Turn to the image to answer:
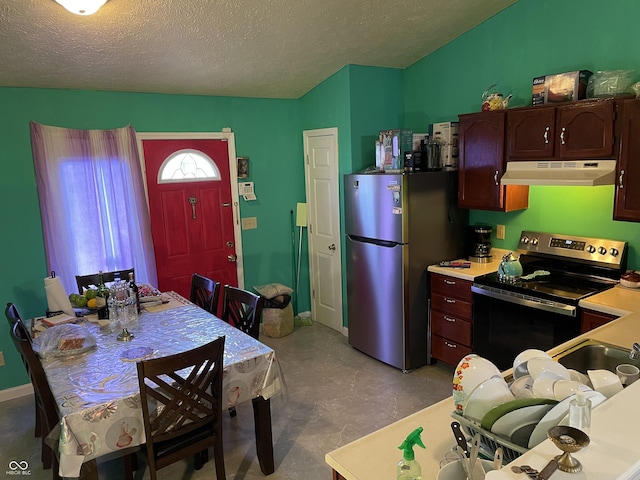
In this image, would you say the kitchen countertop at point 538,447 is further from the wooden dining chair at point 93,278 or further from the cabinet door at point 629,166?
the wooden dining chair at point 93,278

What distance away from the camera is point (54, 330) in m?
2.55

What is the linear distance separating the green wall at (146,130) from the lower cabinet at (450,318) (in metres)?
1.75

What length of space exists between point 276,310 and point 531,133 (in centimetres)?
275

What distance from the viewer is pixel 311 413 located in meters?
3.30

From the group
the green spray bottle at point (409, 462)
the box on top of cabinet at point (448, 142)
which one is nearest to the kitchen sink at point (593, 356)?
the green spray bottle at point (409, 462)

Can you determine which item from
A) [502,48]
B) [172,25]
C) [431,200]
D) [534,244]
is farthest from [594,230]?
[172,25]

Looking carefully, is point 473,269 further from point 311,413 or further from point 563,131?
point 311,413

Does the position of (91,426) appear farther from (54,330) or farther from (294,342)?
(294,342)

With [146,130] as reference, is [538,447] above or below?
below

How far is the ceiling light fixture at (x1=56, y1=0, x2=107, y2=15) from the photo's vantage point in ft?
8.00

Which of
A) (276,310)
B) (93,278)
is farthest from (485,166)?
(93,278)

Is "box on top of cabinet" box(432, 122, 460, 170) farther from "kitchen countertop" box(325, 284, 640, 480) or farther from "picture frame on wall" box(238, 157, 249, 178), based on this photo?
"kitchen countertop" box(325, 284, 640, 480)

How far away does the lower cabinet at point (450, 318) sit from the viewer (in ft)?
11.6

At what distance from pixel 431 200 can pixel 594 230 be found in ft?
3.70
